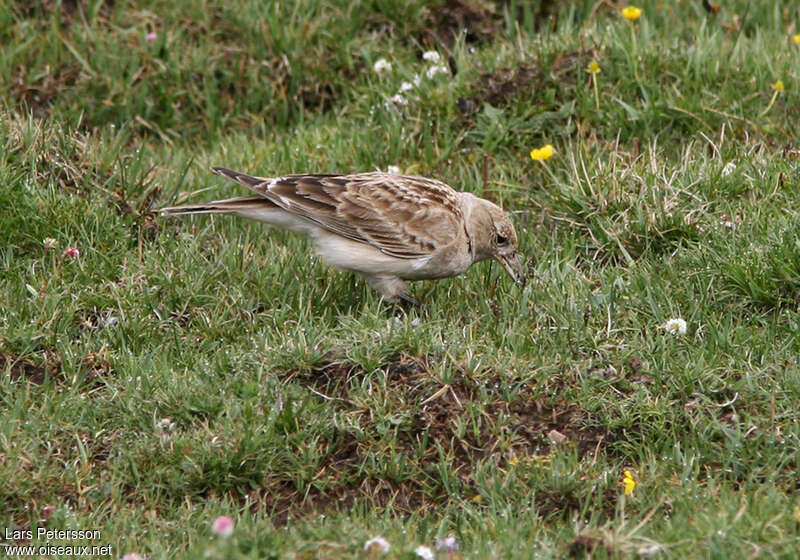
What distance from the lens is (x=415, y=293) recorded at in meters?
7.81

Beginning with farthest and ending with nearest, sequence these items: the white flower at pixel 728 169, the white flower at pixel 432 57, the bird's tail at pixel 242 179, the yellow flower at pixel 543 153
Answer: the white flower at pixel 432 57 < the yellow flower at pixel 543 153 < the white flower at pixel 728 169 < the bird's tail at pixel 242 179

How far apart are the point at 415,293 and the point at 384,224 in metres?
0.56

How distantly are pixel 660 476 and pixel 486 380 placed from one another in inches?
39.1

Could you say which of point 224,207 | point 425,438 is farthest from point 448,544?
point 224,207

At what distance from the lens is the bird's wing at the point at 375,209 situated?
24.4ft

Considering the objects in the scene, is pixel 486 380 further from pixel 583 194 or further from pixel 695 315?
pixel 583 194

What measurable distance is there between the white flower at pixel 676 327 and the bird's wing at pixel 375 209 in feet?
5.01

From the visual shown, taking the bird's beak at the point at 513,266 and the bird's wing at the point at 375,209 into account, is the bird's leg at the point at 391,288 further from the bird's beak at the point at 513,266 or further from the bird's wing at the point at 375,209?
the bird's beak at the point at 513,266

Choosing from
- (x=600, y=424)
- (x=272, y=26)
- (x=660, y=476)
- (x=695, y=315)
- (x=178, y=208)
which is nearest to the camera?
(x=660, y=476)

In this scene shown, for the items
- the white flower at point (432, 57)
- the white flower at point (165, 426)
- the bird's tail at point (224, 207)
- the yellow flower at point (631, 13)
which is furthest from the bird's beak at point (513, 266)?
the yellow flower at point (631, 13)

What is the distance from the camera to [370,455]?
569 centimetres

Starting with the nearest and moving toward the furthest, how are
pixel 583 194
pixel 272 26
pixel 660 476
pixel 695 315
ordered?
pixel 660 476
pixel 695 315
pixel 583 194
pixel 272 26

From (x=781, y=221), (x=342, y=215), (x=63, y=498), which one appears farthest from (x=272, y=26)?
(x=63, y=498)

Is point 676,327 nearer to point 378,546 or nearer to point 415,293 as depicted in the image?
point 415,293
